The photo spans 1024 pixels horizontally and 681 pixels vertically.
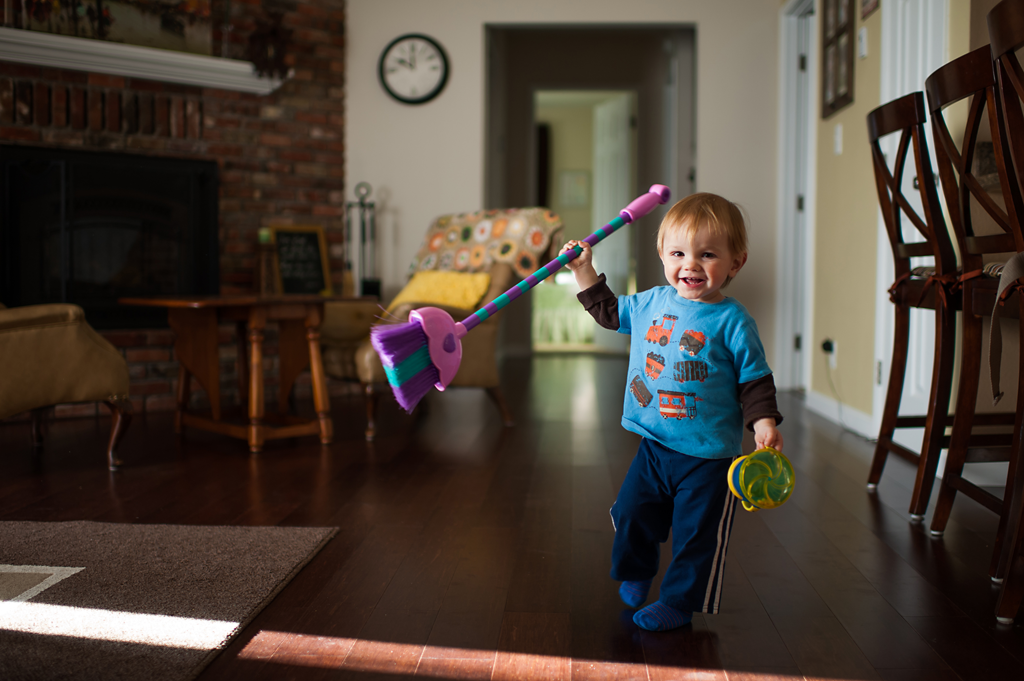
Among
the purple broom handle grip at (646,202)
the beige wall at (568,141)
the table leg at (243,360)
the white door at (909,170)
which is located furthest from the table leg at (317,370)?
the beige wall at (568,141)

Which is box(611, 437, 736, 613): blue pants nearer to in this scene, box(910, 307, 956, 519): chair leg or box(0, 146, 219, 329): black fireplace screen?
box(910, 307, 956, 519): chair leg

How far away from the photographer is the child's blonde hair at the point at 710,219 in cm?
124

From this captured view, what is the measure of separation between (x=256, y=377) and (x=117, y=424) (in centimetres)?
44

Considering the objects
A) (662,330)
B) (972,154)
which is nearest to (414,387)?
(662,330)

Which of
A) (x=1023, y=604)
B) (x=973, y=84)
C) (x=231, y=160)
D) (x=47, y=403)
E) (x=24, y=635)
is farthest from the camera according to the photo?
(x=231, y=160)

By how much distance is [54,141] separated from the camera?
3.41m

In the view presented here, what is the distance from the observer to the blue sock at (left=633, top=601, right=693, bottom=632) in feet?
4.25

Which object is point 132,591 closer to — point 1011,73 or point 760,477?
point 760,477

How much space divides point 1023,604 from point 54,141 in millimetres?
3717

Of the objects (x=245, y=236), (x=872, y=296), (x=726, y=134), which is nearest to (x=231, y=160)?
(x=245, y=236)

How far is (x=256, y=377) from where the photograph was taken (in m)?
2.66

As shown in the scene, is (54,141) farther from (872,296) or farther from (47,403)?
(872,296)

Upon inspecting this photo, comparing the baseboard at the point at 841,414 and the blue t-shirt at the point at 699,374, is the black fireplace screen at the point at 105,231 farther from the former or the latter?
the blue t-shirt at the point at 699,374

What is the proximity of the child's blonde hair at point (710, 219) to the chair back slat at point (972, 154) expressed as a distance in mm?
512
